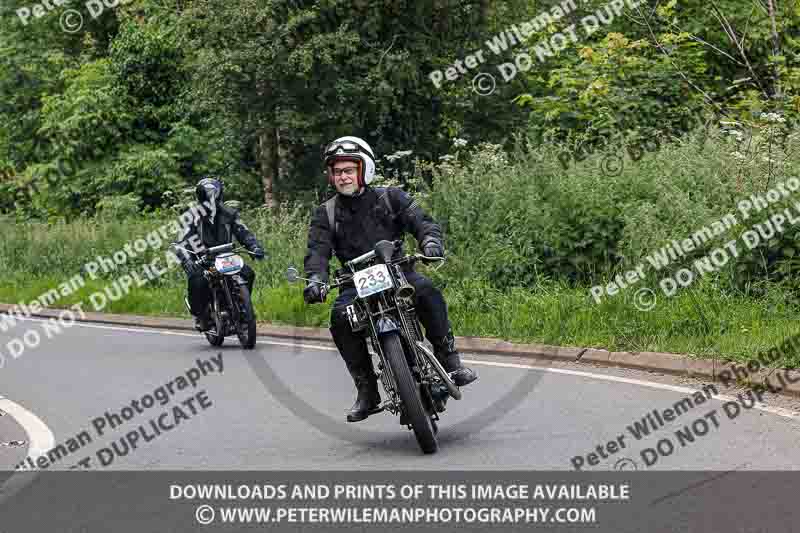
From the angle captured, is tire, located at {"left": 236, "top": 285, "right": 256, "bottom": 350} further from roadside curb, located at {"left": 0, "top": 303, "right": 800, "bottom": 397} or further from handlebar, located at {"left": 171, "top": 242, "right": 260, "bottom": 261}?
roadside curb, located at {"left": 0, "top": 303, "right": 800, "bottom": 397}

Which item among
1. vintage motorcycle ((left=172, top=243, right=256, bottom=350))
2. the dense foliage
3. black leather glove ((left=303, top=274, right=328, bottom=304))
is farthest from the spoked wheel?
black leather glove ((left=303, top=274, right=328, bottom=304))

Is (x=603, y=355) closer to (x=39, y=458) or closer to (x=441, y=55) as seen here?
(x=39, y=458)

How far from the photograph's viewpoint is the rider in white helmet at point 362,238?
8.22m

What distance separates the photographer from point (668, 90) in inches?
870

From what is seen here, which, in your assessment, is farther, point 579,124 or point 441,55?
point 441,55

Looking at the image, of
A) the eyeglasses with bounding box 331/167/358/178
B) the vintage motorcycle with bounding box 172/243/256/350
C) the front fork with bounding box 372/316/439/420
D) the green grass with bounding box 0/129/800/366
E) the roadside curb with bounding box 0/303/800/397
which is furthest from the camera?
the vintage motorcycle with bounding box 172/243/256/350

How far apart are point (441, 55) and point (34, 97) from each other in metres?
21.7

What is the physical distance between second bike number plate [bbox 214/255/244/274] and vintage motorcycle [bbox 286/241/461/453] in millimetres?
7039

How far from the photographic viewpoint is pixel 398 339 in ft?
25.5

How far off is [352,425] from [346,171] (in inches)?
78.6

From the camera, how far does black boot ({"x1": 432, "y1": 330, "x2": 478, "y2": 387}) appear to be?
832 cm

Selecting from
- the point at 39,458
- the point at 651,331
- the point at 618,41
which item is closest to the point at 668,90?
the point at 618,41

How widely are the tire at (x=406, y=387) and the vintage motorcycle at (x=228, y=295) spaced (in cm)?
726

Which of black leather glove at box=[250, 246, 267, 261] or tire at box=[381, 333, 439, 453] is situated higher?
black leather glove at box=[250, 246, 267, 261]
